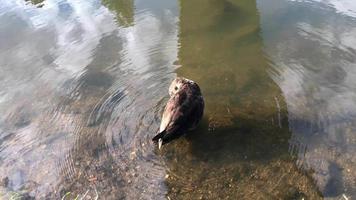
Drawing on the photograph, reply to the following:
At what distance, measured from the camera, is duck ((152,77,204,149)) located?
18.6 ft

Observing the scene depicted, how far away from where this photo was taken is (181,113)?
5898mm

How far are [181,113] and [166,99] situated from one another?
Result: 1.10 meters

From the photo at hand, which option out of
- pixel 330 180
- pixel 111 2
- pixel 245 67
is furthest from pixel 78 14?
pixel 330 180

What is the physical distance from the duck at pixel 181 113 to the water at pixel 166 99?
1.02 ft

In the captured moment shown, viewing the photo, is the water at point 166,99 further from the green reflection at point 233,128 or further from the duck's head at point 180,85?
the duck's head at point 180,85

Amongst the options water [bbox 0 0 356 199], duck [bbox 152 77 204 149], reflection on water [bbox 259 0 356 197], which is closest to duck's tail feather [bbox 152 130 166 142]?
duck [bbox 152 77 204 149]

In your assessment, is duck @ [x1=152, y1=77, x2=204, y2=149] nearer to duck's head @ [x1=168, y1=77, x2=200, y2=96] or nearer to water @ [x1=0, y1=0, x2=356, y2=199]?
duck's head @ [x1=168, y1=77, x2=200, y2=96]

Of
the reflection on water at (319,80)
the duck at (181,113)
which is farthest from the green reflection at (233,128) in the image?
the duck at (181,113)

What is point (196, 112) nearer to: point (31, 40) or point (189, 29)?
point (189, 29)

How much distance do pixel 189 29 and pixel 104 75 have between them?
2295mm

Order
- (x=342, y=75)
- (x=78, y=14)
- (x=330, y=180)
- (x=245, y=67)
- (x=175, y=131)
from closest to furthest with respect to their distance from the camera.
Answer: (x=330, y=180) → (x=175, y=131) → (x=342, y=75) → (x=245, y=67) → (x=78, y=14)

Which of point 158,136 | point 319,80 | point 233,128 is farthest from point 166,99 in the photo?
point 319,80

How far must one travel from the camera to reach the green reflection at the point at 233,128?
530 centimetres

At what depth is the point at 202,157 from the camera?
5.79m
